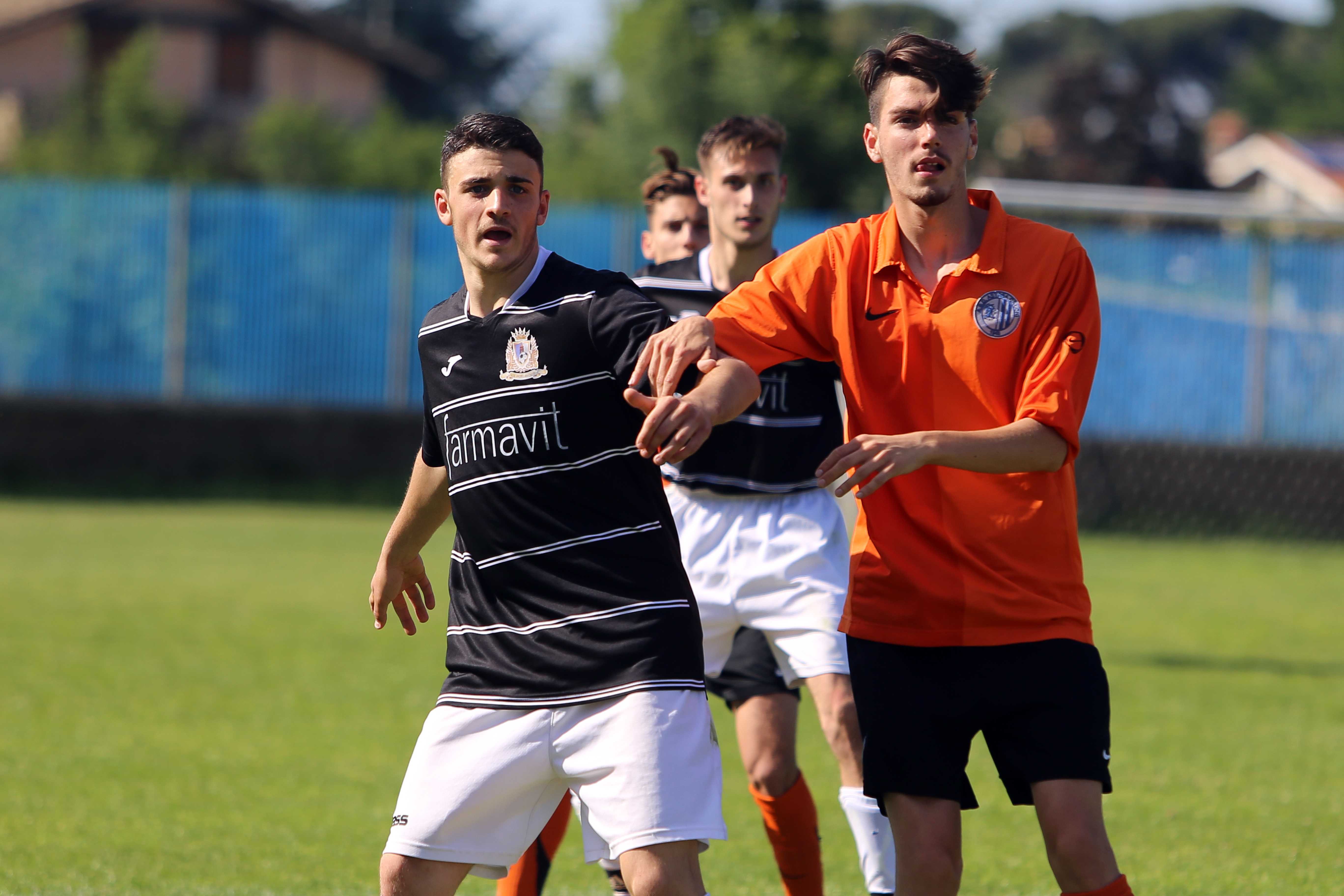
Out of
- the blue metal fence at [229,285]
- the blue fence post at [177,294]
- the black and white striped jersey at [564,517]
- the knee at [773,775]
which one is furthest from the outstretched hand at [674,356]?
the blue fence post at [177,294]

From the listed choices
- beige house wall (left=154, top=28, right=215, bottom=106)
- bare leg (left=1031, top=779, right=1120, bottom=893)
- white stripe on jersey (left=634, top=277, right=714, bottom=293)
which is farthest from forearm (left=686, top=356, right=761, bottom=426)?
beige house wall (left=154, top=28, right=215, bottom=106)

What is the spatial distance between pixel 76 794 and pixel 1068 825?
14.1ft

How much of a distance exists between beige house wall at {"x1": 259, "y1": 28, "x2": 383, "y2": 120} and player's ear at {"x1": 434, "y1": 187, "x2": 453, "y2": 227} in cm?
3911

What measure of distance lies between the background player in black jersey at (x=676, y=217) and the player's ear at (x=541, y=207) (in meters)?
2.28

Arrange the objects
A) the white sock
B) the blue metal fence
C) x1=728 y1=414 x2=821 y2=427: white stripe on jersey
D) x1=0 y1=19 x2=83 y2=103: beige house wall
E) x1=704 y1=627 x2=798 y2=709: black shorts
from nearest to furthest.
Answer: the white sock → x1=704 y1=627 x2=798 y2=709: black shorts → x1=728 y1=414 x2=821 y2=427: white stripe on jersey → the blue metal fence → x1=0 y1=19 x2=83 y2=103: beige house wall

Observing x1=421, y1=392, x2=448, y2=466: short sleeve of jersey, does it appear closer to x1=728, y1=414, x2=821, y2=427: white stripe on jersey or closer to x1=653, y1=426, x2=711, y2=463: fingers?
x1=653, y1=426, x2=711, y2=463: fingers

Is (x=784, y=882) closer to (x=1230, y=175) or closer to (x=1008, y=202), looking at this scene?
(x=1008, y=202)

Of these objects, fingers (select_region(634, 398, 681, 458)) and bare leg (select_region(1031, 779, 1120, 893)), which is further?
bare leg (select_region(1031, 779, 1120, 893))

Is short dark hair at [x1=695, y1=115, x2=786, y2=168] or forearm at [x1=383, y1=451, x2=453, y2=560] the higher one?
short dark hair at [x1=695, y1=115, x2=786, y2=168]

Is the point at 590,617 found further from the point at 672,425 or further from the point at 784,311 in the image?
the point at 784,311

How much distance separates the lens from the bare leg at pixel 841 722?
4.64m

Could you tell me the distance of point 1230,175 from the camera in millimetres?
49156

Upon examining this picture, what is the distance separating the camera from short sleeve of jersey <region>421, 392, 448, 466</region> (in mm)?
3723

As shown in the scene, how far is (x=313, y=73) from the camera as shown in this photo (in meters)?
42.8
